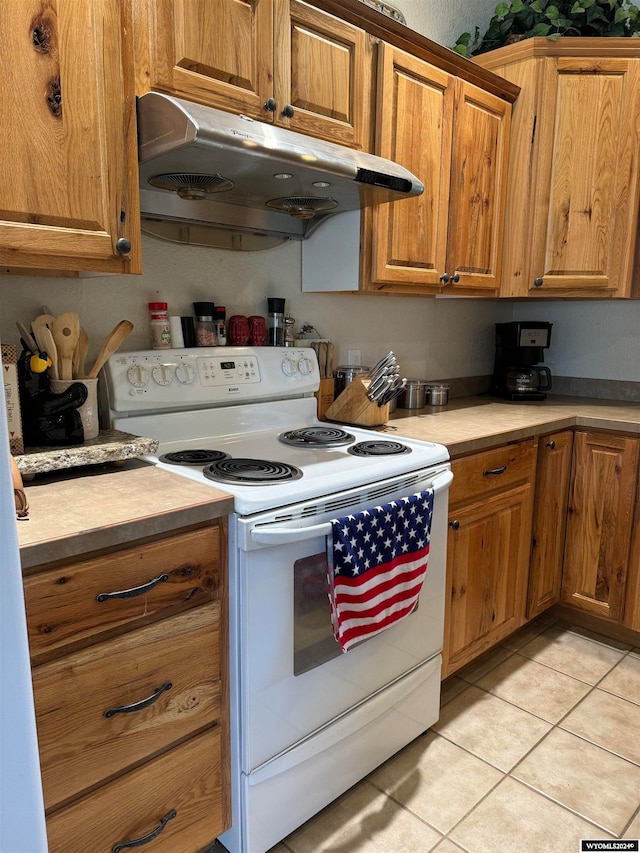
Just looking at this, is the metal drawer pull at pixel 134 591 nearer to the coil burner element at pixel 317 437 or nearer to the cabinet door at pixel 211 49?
the coil burner element at pixel 317 437

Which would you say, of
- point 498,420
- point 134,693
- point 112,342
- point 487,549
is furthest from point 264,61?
point 487,549

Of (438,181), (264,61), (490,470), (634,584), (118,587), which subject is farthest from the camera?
(634,584)

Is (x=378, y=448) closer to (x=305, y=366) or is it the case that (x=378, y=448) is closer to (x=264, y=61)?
(x=305, y=366)

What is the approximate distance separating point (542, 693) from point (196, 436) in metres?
1.50

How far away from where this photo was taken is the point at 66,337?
4.78ft

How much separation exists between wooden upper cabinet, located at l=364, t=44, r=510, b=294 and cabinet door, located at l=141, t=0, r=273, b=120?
19.9 inches

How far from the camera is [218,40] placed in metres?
1.48

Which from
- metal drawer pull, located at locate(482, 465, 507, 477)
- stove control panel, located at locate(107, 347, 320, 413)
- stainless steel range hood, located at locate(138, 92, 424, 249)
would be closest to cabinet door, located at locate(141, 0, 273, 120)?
stainless steel range hood, located at locate(138, 92, 424, 249)

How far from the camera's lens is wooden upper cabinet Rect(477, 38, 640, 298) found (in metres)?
2.41

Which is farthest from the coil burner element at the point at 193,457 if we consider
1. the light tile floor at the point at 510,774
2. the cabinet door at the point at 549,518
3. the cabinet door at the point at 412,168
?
the cabinet door at the point at 549,518

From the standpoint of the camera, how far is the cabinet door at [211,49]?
138 centimetres

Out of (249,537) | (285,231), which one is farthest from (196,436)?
(285,231)

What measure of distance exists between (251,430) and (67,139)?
974 mm

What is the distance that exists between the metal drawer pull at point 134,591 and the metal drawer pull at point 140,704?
0.21m
